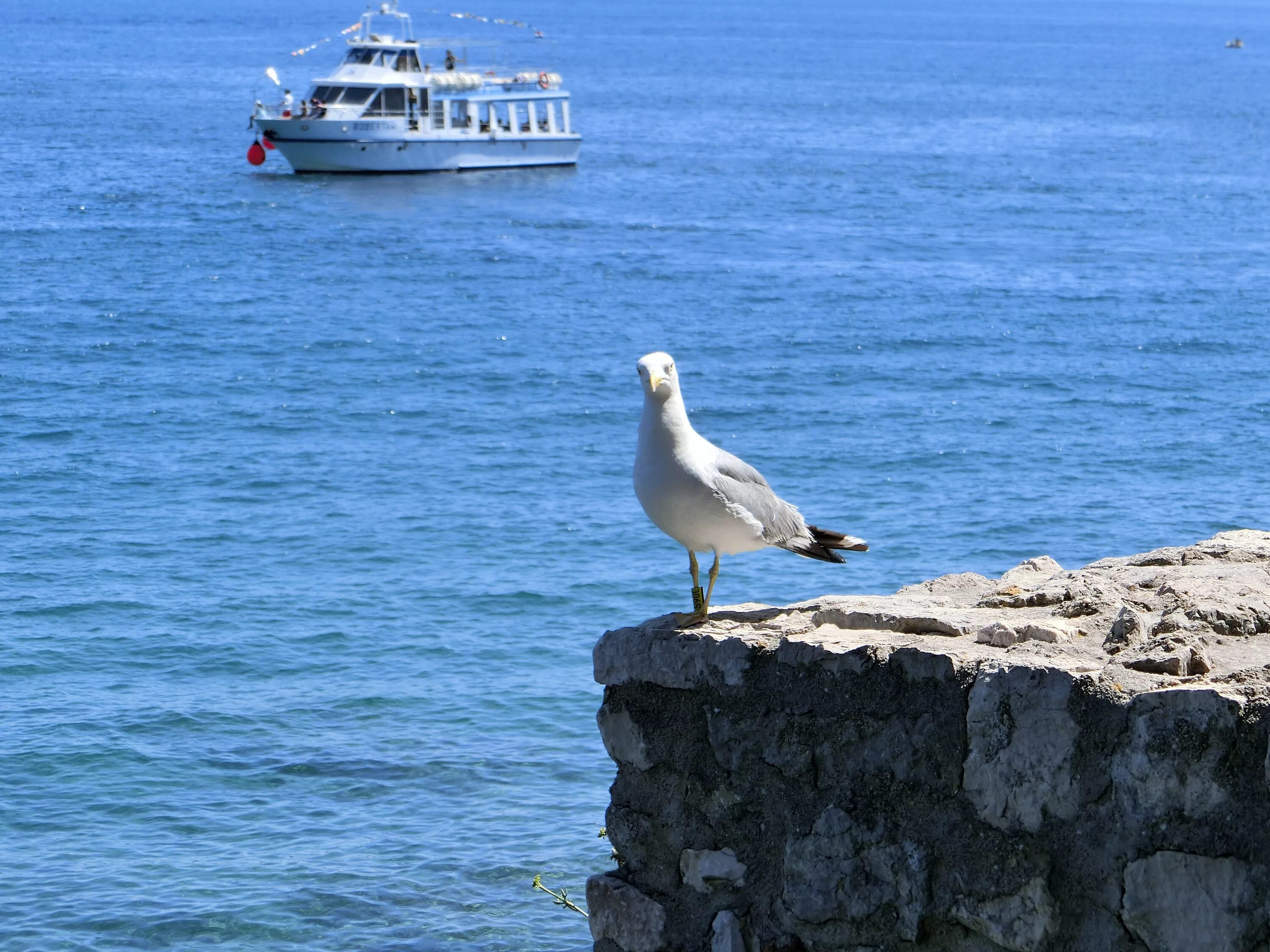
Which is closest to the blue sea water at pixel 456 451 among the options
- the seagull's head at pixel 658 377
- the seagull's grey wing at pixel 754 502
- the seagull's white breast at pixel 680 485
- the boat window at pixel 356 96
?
the boat window at pixel 356 96

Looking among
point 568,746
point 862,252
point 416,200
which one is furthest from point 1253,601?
point 416,200

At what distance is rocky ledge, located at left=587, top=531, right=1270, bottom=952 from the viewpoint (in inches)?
213

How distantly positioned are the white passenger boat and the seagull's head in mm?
54376

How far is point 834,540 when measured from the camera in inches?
280

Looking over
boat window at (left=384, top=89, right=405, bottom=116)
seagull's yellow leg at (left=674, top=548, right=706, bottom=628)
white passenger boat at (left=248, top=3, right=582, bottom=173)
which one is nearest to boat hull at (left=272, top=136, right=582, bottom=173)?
white passenger boat at (left=248, top=3, right=582, bottom=173)

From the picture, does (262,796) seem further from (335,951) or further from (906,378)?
(906,378)

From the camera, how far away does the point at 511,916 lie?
10367 millimetres

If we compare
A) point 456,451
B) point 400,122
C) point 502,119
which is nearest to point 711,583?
point 456,451

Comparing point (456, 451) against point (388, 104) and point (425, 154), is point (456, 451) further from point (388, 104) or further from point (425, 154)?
point (425, 154)

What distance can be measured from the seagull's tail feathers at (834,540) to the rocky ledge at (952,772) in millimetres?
257

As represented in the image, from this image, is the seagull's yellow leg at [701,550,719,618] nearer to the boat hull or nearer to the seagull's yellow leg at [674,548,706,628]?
the seagull's yellow leg at [674,548,706,628]

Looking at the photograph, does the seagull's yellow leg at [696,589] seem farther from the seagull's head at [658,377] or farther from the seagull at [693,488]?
the seagull's head at [658,377]

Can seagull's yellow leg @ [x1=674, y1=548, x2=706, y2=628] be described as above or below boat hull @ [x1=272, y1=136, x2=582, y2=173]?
below

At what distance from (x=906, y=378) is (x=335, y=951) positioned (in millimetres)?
21301
